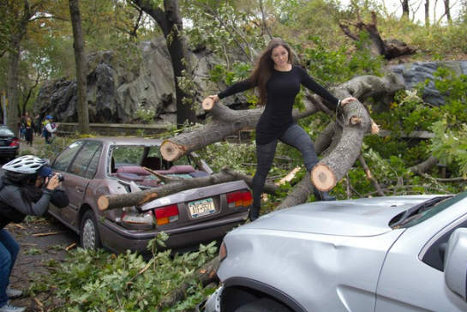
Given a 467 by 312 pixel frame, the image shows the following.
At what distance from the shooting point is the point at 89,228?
518 centimetres

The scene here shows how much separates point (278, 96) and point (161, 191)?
1.63 meters

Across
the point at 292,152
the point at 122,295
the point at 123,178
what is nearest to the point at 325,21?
the point at 292,152

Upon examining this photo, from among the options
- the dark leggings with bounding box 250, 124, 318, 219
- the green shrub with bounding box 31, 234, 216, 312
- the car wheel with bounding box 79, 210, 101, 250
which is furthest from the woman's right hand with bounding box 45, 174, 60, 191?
the dark leggings with bounding box 250, 124, 318, 219

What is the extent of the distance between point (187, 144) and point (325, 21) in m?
14.3

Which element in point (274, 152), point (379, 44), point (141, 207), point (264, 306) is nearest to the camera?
point (264, 306)

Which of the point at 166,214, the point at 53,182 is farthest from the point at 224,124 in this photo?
the point at 53,182

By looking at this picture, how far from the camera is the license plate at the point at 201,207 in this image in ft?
15.6

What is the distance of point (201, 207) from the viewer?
4824 millimetres

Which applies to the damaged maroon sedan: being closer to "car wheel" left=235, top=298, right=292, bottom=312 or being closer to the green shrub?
the green shrub

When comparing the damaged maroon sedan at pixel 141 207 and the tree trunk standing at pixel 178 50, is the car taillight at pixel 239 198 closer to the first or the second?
the damaged maroon sedan at pixel 141 207

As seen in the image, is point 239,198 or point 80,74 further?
point 80,74

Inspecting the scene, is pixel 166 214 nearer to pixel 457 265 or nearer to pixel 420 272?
pixel 420 272

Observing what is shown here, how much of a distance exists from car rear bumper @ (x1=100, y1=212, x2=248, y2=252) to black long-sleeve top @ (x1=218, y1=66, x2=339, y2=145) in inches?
48.8

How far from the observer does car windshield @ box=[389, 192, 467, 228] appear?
203cm
